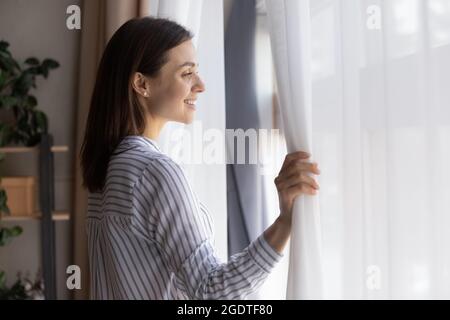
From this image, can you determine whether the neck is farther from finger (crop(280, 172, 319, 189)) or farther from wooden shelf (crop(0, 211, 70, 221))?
wooden shelf (crop(0, 211, 70, 221))

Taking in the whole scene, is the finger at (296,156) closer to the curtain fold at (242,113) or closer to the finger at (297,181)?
the finger at (297,181)

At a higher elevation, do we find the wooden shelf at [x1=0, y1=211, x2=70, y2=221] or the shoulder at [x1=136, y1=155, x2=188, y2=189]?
the shoulder at [x1=136, y1=155, x2=188, y2=189]

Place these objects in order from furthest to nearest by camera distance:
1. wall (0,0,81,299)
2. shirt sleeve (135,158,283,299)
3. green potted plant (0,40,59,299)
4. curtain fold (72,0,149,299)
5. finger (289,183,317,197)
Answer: wall (0,0,81,299) → green potted plant (0,40,59,299) → curtain fold (72,0,149,299) → finger (289,183,317,197) → shirt sleeve (135,158,283,299)

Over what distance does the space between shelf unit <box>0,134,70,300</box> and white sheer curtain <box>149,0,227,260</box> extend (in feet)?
2.49

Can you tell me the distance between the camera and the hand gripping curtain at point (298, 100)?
1.12 metres

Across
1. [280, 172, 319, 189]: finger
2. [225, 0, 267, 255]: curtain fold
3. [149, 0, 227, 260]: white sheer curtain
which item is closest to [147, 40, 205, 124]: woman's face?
[280, 172, 319, 189]: finger

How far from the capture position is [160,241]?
3.18 ft

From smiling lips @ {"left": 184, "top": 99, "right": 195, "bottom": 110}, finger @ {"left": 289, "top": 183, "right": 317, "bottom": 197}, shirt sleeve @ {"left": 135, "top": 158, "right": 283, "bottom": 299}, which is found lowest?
shirt sleeve @ {"left": 135, "top": 158, "right": 283, "bottom": 299}

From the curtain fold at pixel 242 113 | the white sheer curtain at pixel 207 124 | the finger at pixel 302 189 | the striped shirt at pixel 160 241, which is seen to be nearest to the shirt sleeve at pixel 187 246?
Result: the striped shirt at pixel 160 241

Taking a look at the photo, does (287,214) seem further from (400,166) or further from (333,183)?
(400,166)

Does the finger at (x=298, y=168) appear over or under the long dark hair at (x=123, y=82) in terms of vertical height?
under

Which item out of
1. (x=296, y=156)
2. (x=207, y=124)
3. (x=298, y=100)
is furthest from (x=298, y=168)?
(x=207, y=124)

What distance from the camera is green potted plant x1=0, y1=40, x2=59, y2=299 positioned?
222 cm

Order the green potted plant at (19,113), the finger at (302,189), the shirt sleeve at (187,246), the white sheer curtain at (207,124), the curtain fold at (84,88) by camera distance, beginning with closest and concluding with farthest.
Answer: the shirt sleeve at (187,246)
the finger at (302,189)
the white sheer curtain at (207,124)
the curtain fold at (84,88)
the green potted plant at (19,113)
